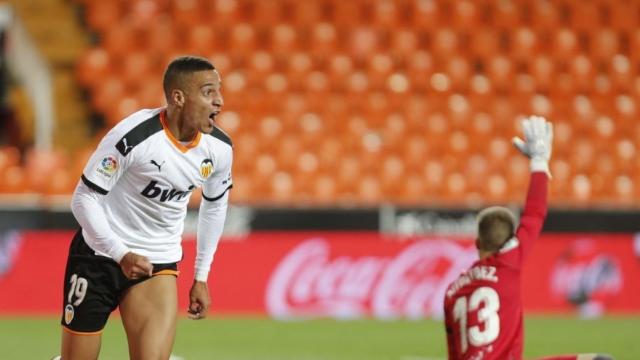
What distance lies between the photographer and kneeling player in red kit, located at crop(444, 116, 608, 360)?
18.7ft

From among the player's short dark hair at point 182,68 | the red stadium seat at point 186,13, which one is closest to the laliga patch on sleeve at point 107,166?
the player's short dark hair at point 182,68

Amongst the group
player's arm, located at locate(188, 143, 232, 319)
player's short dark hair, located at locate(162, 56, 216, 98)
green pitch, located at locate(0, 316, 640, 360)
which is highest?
player's short dark hair, located at locate(162, 56, 216, 98)

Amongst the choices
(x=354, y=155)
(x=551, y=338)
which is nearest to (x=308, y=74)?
(x=354, y=155)

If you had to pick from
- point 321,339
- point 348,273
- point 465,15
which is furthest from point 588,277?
point 465,15

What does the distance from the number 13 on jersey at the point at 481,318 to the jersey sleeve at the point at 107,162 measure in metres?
1.85

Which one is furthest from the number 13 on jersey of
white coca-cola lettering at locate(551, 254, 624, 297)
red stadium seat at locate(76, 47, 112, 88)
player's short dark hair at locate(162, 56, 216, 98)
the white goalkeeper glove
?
red stadium seat at locate(76, 47, 112, 88)

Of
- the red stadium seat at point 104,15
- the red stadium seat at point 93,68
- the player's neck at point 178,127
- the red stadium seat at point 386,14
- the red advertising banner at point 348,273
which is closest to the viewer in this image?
the player's neck at point 178,127

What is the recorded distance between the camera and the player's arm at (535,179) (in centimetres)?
588

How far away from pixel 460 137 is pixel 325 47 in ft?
8.06

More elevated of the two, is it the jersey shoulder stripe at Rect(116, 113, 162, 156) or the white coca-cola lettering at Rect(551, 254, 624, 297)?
the jersey shoulder stripe at Rect(116, 113, 162, 156)

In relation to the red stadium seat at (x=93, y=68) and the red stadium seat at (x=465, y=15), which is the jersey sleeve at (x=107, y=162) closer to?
the red stadium seat at (x=93, y=68)

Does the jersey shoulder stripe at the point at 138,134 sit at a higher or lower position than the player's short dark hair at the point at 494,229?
higher

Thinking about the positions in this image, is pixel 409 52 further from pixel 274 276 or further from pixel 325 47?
pixel 274 276

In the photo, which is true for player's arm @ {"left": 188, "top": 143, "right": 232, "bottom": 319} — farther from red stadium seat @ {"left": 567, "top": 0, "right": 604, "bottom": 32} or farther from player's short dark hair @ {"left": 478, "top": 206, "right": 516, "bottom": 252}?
red stadium seat @ {"left": 567, "top": 0, "right": 604, "bottom": 32}
